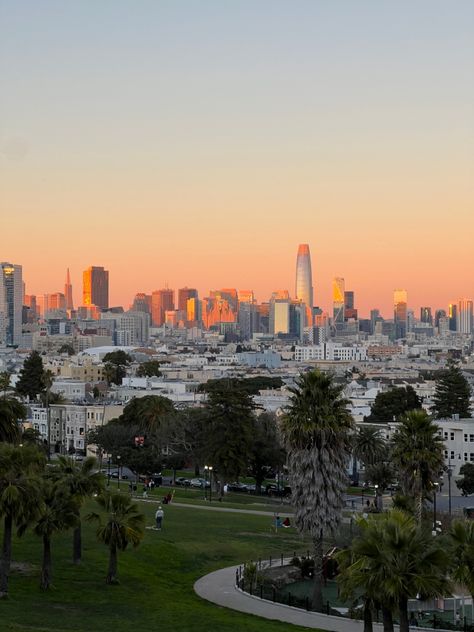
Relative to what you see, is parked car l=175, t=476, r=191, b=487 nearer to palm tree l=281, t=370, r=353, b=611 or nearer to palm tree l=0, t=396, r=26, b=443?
palm tree l=0, t=396, r=26, b=443

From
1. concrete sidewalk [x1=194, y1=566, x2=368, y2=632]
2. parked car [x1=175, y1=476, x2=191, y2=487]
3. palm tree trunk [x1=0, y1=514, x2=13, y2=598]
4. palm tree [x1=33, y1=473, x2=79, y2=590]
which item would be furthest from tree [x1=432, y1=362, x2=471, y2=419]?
palm tree trunk [x1=0, y1=514, x2=13, y2=598]

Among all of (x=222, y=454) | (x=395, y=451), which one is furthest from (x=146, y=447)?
(x=395, y=451)

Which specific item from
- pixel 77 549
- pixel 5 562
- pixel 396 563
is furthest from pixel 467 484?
pixel 396 563

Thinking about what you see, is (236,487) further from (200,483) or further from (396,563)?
(396,563)

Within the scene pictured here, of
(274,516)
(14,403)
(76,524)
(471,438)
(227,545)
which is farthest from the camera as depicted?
(471,438)

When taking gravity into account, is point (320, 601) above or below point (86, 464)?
below

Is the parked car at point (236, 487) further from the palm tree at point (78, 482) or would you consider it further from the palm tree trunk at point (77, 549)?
the palm tree at point (78, 482)

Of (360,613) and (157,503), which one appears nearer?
(360,613)

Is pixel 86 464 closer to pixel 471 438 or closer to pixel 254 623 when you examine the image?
pixel 254 623
